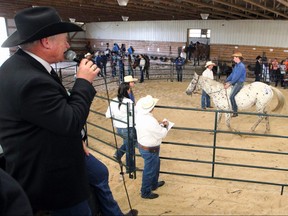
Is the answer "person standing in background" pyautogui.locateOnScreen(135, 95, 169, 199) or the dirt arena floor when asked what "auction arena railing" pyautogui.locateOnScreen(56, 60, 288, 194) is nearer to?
the dirt arena floor

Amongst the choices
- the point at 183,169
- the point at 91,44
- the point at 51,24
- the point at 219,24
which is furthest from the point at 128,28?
the point at 51,24

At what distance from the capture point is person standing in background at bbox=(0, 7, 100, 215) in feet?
4.19

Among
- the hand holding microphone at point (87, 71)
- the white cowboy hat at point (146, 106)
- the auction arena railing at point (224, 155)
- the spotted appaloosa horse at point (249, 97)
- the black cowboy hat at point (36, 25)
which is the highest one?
the black cowboy hat at point (36, 25)

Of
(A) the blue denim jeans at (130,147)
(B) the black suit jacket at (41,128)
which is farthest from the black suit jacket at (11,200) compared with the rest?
(A) the blue denim jeans at (130,147)

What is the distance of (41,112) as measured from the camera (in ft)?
4.13

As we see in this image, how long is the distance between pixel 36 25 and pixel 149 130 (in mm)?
2499

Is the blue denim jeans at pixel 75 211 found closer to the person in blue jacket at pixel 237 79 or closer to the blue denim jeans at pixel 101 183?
the blue denim jeans at pixel 101 183

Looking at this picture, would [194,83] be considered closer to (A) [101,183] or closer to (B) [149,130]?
(B) [149,130]

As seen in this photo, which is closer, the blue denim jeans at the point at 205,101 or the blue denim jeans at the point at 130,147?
the blue denim jeans at the point at 130,147

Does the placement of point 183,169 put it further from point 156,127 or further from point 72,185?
point 72,185

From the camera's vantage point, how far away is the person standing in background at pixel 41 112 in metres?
1.28

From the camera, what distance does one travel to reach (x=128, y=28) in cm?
2409

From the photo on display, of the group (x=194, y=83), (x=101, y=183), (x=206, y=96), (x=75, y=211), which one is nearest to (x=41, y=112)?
(x=75, y=211)

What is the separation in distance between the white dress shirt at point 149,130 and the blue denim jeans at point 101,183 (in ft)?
5.31
